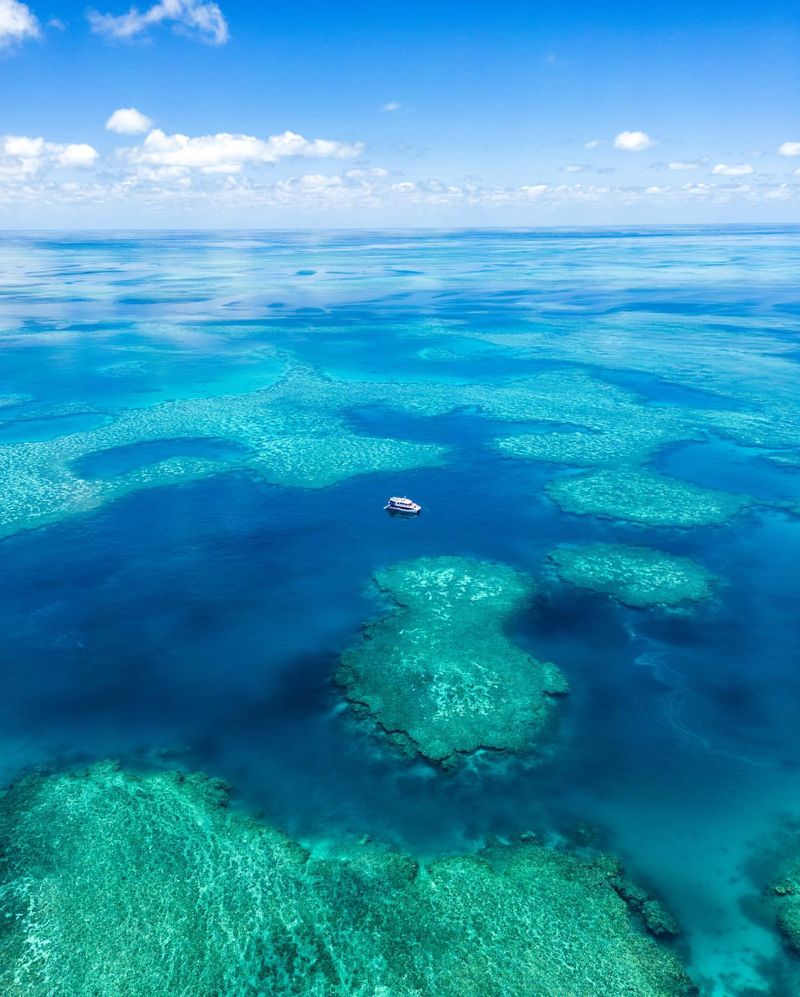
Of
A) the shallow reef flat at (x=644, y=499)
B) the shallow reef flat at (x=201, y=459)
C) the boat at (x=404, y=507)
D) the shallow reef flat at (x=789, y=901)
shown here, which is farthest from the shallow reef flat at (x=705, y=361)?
the shallow reef flat at (x=789, y=901)

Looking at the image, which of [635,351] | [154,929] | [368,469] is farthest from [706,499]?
[635,351]

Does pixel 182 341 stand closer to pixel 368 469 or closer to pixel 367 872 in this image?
pixel 368 469

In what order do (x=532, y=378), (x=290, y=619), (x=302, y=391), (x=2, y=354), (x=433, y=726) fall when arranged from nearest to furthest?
(x=433, y=726), (x=290, y=619), (x=302, y=391), (x=532, y=378), (x=2, y=354)

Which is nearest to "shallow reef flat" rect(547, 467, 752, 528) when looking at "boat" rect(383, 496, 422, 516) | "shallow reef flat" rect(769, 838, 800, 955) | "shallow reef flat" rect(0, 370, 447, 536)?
"boat" rect(383, 496, 422, 516)

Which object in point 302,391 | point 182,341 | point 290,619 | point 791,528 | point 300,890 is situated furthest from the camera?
point 182,341

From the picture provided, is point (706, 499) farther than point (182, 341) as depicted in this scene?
Answer: No

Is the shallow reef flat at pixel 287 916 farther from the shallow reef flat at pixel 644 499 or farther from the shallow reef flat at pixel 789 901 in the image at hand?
the shallow reef flat at pixel 644 499
